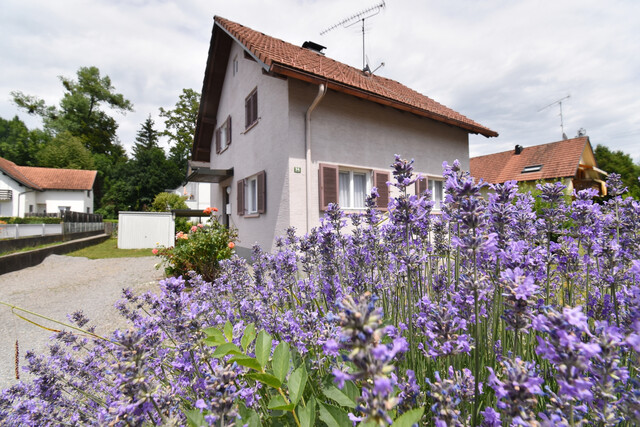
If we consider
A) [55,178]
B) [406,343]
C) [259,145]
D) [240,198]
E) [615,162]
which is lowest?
[406,343]

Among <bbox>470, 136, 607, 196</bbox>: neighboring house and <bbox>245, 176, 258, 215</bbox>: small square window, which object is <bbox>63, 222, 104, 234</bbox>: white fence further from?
<bbox>470, 136, 607, 196</bbox>: neighboring house

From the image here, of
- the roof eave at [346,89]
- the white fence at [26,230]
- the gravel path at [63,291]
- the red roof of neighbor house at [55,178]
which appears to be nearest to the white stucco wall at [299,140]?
the roof eave at [346,89]

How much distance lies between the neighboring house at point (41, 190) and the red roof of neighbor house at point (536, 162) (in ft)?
145

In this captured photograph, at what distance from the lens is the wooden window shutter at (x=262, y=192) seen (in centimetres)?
936

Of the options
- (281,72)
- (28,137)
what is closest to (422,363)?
(281,72)

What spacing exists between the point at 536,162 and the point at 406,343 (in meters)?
28.8

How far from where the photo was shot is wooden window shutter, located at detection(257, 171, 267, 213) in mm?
9359

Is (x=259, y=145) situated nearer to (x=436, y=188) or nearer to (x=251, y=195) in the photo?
(x=251, y=195)

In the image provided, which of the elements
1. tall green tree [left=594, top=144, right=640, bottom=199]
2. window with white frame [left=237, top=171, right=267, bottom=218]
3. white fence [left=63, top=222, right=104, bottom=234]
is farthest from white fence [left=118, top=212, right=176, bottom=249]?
tall green tree [left=594, top=144, right=640, bottom=199]

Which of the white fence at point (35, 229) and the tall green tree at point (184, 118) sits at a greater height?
the tall green tree at point (184, 118)

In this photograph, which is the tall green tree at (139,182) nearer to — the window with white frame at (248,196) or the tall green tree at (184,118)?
the tall green tree at (184,118)

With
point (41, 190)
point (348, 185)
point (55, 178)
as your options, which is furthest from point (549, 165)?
point (55, 178)

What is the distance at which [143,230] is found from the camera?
16438 millimetres

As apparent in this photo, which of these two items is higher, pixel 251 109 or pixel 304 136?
pixel 251 109
